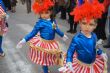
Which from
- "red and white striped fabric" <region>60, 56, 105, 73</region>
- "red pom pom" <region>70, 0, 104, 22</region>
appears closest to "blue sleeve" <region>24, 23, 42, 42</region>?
"red and white striped fabric" <region>60, 56, 105, 73</region>

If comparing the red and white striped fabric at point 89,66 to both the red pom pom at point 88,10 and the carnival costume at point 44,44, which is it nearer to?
the red pom pom at point 88,10

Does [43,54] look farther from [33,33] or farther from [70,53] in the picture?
[70,53]

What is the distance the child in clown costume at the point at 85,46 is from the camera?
5.07 metres

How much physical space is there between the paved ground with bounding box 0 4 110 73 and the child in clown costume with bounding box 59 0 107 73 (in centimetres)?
199

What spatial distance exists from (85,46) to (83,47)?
4 centimetres

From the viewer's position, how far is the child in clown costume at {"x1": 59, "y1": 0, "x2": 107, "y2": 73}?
5066mm

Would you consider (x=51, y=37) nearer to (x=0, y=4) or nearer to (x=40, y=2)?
(x=40, y=2)

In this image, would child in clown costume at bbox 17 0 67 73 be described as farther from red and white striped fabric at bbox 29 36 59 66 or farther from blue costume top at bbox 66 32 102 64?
blue costume top at bbox 66 32 102 64

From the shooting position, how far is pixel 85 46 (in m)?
5.25

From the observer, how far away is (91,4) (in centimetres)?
505

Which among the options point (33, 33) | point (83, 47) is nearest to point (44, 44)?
point (33, 33)

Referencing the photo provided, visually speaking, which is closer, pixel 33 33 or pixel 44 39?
pixel 33 33

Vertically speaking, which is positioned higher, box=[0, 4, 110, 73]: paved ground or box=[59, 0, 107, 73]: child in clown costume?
box=[59, 0, 107, 73]: child in clown costume

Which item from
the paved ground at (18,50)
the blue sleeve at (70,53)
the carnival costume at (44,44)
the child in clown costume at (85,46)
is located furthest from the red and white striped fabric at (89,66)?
the paved ground at (18,50)
